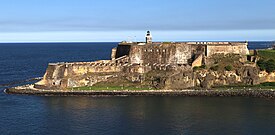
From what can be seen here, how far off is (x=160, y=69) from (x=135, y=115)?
21.5 meters

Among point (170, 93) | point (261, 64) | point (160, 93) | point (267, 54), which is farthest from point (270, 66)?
point (160, 93)

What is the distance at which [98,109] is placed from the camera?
49.7m

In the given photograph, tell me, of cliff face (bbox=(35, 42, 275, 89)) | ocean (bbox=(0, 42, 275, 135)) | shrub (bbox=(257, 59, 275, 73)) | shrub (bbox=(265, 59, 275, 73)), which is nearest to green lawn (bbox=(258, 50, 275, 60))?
shrub (bbox=(257, 59, 275, 73))

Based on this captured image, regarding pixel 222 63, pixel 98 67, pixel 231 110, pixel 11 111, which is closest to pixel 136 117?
pixel 231 110

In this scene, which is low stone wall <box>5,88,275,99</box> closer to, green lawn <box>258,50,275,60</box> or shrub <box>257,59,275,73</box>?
shrub <box>257,59,275,73</box>

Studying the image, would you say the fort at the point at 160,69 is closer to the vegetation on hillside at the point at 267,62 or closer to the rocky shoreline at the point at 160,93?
the vegetation on hillside at the point at 267,62

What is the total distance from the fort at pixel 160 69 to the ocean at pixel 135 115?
20.8ft

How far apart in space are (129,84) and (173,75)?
7.55 meters

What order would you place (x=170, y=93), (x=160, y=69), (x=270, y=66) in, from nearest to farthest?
(x=170, y=93) < (x=270, y=66) < (x=160, y=69)

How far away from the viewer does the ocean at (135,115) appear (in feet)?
134

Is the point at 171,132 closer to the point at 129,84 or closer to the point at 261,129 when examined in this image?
the point at 261,129

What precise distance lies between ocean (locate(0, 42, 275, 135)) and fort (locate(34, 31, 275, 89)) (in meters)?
6.35

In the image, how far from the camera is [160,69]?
221ft

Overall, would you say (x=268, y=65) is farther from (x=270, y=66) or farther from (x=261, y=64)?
(x=261, y=64)
